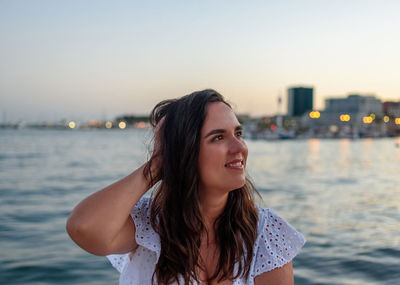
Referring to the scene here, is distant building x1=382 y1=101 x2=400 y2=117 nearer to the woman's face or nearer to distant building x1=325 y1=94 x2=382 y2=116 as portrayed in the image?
distant building x1=325 y1=94 x2=382 y2=116

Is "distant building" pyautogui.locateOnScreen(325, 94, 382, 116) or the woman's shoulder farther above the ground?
the woman's shoulder

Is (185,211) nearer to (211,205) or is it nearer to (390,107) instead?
(211,205)

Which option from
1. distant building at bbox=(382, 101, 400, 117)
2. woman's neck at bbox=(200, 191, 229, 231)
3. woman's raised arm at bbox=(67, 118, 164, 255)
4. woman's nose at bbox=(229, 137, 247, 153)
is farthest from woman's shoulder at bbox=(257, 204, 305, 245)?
distant building at bbox=(382, 101, 400, 117)

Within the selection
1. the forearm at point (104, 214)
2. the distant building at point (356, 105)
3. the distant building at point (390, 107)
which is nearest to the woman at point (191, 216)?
the forearm at point (104, 214)

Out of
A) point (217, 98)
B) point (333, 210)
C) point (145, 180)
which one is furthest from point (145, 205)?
point (333, 210)

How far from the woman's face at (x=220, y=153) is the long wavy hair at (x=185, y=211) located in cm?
3

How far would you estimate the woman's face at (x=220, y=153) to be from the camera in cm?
190

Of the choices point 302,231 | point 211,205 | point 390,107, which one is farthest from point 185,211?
point 390,107

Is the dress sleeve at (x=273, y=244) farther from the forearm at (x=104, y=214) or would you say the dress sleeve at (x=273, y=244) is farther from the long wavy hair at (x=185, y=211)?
the forearm at (x=104, y=214)

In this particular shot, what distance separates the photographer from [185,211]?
1970mm

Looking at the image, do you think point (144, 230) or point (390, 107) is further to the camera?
point (390, 107)

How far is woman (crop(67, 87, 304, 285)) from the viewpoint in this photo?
71.9 inches

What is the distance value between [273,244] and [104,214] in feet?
2.70

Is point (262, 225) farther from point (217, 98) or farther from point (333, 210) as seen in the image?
point (333, 210)
